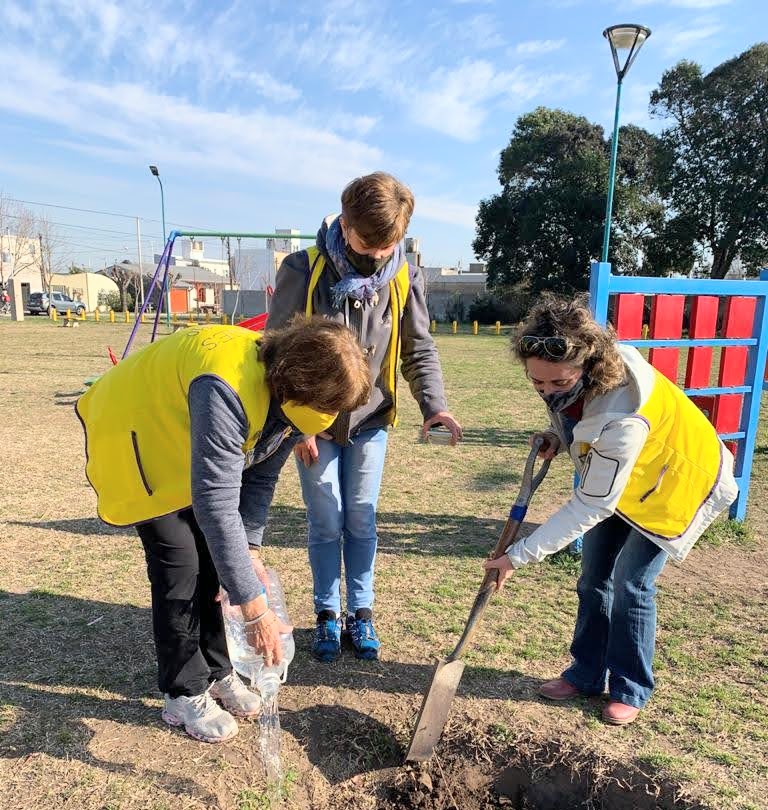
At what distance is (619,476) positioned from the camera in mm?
2115

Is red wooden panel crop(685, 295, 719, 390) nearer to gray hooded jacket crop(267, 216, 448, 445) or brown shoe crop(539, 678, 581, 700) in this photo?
gray hooded jacket crop(267, 216, 448, 445)

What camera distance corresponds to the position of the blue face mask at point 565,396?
7.01ft

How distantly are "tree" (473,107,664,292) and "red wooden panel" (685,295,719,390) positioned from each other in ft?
77.0

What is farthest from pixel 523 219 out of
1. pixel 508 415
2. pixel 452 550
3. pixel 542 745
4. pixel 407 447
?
pixel 542 745

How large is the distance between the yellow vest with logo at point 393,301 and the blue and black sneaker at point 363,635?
871 millimetres

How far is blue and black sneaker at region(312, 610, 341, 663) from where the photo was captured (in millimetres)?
2836

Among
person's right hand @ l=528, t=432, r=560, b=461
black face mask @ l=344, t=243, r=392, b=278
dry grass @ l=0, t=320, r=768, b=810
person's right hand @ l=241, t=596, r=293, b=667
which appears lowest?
dry grass @ l=0, t=320, r=768, b=810

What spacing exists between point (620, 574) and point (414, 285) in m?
1.35

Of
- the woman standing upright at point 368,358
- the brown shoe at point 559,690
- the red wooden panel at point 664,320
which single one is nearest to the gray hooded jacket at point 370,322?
the woman standing upright at point 368,358

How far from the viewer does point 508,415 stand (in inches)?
348

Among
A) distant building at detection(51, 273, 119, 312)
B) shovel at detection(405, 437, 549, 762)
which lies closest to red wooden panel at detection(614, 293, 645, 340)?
shovel at detection(405, 437, 549, 762)

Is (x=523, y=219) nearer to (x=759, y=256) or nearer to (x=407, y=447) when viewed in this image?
(x=759, y=256)

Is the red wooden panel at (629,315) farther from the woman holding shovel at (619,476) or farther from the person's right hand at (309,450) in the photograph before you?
the person's right hand at (309,450)

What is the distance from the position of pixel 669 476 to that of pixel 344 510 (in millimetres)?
1271
